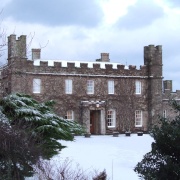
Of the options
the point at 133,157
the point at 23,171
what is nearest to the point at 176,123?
the point at 23,171

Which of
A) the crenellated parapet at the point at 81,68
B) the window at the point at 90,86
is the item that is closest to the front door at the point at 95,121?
the window at the point at 90,86

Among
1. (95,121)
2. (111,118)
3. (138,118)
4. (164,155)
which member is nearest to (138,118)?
(138,118)

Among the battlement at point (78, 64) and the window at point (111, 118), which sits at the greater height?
the battlement at point (78, 64)

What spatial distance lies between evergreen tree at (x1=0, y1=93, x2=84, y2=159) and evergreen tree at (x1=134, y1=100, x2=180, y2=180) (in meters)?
4.28

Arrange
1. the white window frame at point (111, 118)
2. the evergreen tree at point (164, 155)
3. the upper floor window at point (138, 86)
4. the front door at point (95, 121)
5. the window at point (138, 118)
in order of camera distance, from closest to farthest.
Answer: the evergreen tree at point (164, 155) → the front door at point (95, 121) → the white window frame at point (111, 118) → the window at point (138, 118) → the upper floor window at point (138, 86)

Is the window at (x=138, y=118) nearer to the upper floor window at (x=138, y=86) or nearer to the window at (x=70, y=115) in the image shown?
the upper floor window at (x=138, y=86)

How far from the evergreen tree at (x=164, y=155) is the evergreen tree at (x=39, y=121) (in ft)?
14.0

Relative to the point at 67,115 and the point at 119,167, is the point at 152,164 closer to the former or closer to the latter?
the point at 119,167

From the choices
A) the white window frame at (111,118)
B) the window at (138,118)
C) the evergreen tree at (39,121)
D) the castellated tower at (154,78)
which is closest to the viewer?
the evergreen tree at (39,121)

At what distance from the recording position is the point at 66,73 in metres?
41.3

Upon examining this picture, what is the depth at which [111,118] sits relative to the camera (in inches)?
1700

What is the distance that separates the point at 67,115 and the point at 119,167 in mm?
24705

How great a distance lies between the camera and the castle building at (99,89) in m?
40.6

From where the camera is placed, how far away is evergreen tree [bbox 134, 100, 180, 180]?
7.05 meters
